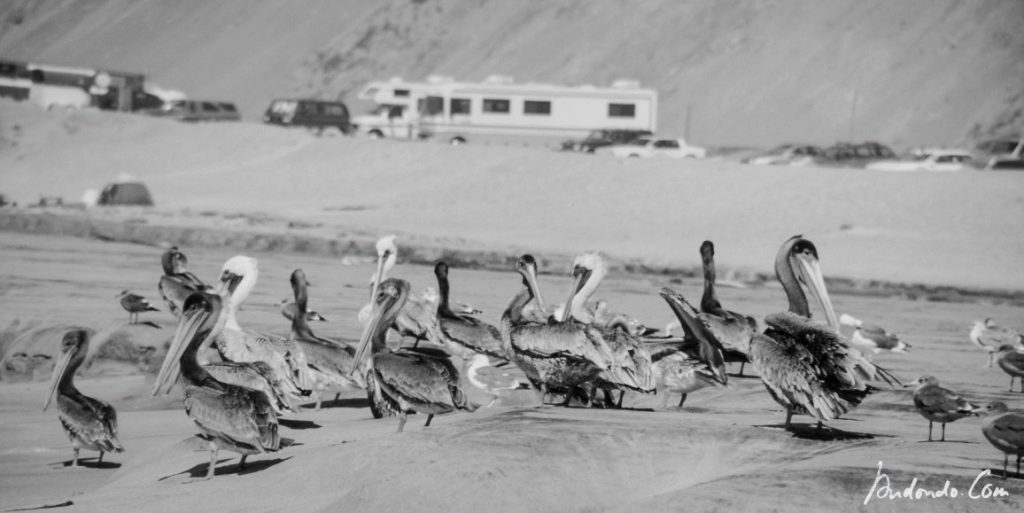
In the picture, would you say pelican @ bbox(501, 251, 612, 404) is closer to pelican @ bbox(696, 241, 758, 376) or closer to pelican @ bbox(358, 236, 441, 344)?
pelican @ bbox(696, 241, 758, 376)

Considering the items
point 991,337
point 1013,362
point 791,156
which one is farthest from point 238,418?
point 791,156

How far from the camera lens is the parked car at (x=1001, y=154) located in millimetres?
44219

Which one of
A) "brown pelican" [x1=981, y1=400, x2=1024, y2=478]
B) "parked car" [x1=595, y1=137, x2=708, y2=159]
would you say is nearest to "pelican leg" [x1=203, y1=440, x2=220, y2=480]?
"brown pelican" [x1=981, y1=400, x2=1024, y2=478]

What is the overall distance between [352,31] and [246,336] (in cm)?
7859

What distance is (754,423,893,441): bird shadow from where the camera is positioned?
1019 centimetres

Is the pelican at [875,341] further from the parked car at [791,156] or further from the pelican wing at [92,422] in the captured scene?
the parked car at [791,156]

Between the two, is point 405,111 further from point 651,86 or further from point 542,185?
point 542,185

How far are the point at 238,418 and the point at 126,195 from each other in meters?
28.4

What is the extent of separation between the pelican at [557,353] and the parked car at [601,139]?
39.6m

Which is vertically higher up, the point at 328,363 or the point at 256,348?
the point at 256,348

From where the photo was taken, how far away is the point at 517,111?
186 ft

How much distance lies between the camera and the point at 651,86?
7112 cm

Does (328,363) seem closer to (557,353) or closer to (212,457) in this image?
(557,353)

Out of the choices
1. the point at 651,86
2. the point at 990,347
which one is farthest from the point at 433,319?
the point at 651,86
